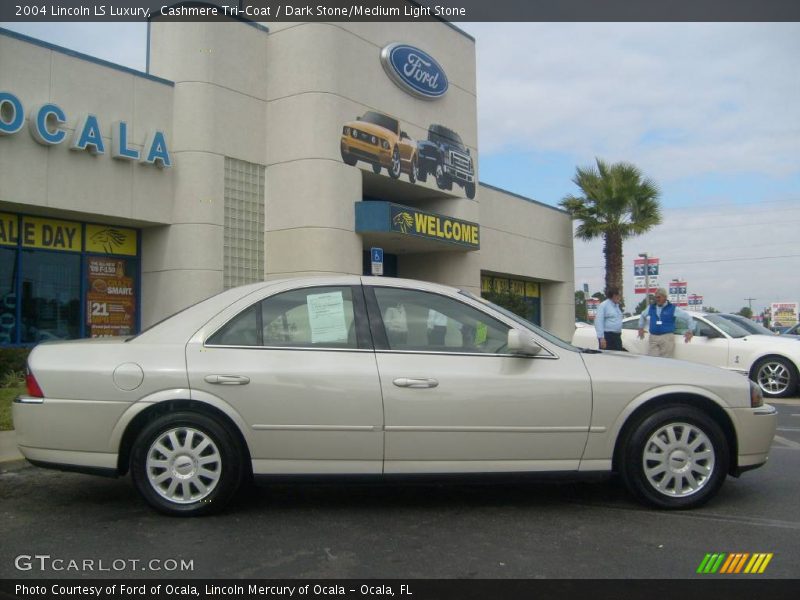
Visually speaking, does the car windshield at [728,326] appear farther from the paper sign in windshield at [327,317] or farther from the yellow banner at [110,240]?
the yellow banner at [110,240]

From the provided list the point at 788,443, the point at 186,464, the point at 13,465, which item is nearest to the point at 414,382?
the point at 186,464

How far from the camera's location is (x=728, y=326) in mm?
12789

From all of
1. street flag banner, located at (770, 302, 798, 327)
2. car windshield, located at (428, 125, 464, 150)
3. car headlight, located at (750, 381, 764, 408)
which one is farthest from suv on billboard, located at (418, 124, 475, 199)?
street flag banner, located at (770, 302, 798, 327)

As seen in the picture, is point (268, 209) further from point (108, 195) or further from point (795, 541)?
point (795, 541)

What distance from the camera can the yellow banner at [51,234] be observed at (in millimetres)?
14120

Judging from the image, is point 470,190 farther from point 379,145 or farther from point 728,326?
point 728,326

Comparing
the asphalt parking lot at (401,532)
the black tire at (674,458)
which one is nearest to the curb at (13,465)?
the asphalt parking lot at (401,532)

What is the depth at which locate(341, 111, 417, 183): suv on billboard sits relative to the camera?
17453 millimetres

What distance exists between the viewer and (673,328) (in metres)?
11.8

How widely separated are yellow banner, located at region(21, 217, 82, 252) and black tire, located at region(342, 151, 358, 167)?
5.79m

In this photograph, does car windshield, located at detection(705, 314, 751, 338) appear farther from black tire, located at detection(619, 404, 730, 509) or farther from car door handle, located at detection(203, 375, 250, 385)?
car door handle, located at detection(203, 375, 250, 385)

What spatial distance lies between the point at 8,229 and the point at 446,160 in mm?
11096

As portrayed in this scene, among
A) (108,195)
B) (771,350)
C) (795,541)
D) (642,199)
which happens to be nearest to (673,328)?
(771,350)

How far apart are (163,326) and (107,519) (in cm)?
125
